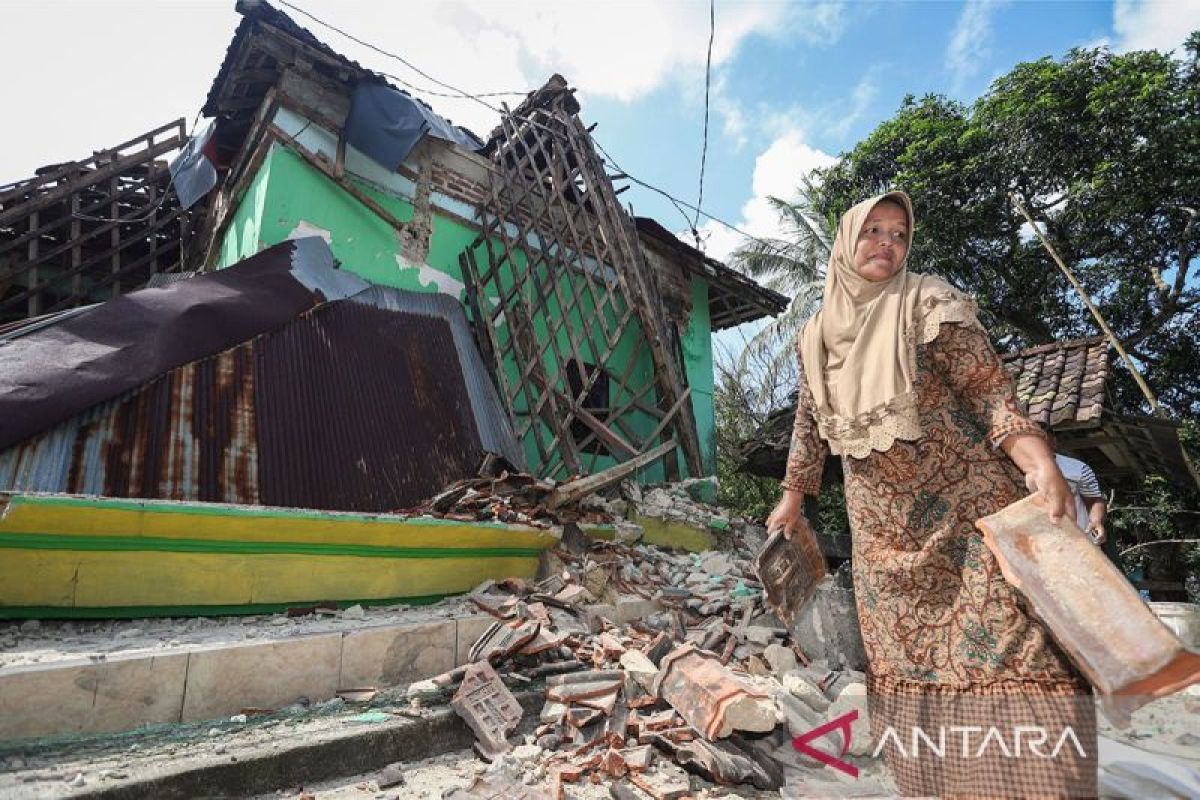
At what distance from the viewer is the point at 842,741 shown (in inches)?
90.0

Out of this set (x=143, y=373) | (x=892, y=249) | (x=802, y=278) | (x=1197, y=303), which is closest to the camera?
(x=892, y=249)

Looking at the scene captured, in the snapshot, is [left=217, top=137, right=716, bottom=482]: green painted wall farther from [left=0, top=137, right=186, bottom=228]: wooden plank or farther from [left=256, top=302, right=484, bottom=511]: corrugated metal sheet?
[left=0, top=137, right=186, bottom=228]: wooden plank

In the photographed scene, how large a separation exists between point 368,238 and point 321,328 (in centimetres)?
190

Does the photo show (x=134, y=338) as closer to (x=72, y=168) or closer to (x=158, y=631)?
(x=158, y=631)

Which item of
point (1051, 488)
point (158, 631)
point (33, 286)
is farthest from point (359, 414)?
point (33, 286)

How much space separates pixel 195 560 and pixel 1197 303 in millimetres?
16932

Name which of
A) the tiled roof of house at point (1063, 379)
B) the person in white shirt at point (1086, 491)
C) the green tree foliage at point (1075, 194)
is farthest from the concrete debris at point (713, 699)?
the green tree foliage at point (1075, 194)

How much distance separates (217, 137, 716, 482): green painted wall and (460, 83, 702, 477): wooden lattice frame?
0.06 metres

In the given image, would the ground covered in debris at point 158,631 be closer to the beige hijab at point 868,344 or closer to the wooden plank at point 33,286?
the beige hijab at point 868,344

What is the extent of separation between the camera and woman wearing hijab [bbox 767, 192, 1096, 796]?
4.63ft

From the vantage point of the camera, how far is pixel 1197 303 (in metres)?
11.7

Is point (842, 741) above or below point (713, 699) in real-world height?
below

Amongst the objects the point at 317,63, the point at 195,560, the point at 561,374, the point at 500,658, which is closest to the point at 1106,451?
the point at 561,374

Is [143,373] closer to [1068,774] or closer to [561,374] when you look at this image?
[561,374]
